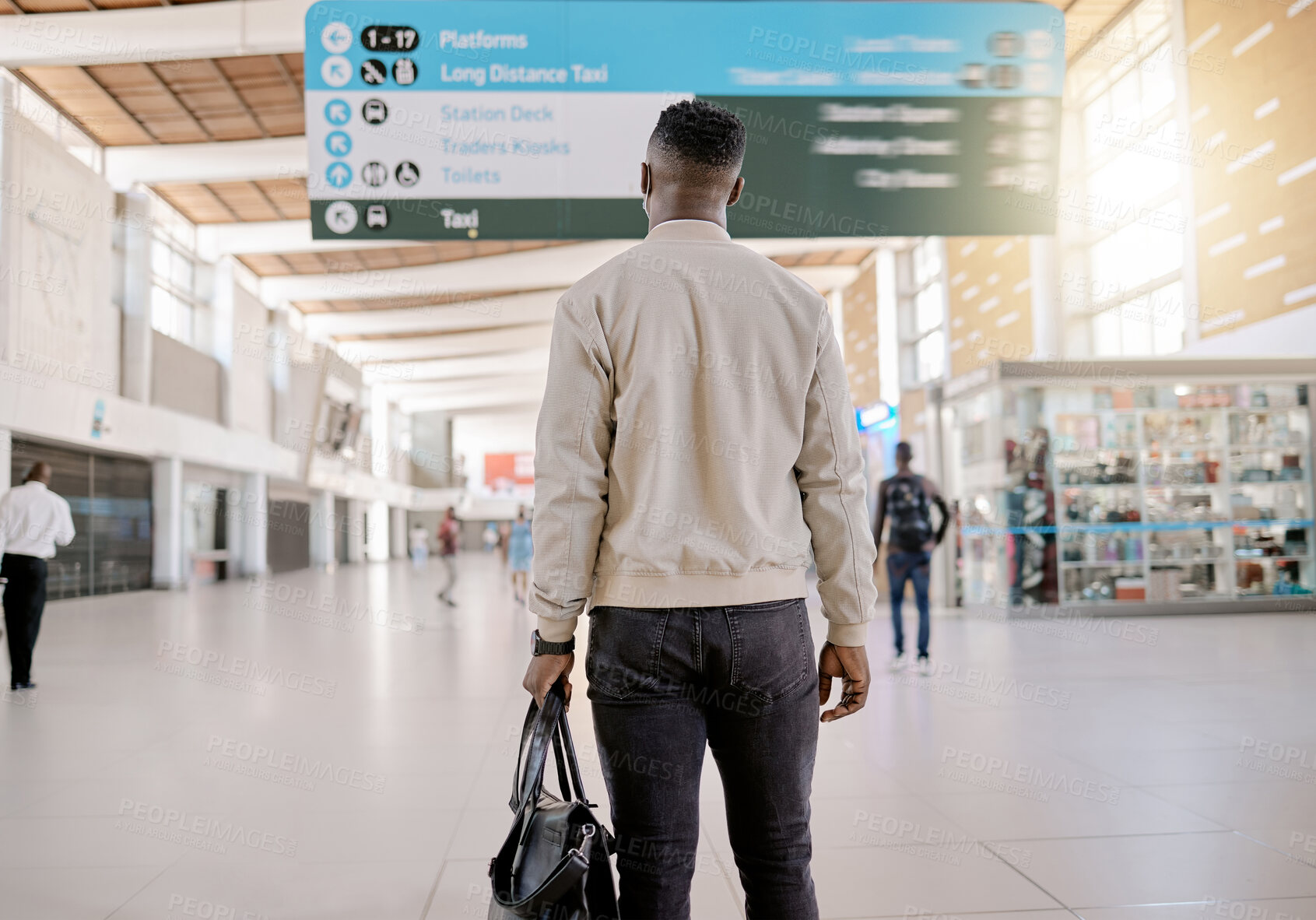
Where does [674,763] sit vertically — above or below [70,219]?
below

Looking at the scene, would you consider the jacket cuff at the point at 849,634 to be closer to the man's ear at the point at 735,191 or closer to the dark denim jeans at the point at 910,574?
the man's ear at the point at 735,191

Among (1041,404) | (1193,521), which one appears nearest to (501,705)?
(1041,404)

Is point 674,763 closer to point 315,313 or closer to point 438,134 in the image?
point 438,134

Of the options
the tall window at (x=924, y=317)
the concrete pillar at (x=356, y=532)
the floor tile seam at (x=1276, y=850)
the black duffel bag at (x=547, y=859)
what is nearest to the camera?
the black duffel bag at (x=547, y=859)

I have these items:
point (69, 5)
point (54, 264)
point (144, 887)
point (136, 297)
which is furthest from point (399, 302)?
point (144, 887)

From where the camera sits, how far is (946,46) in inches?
230

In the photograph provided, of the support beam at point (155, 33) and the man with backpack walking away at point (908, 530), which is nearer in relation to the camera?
the man with backpack walking away at point (908, 530)

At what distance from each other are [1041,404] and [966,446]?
4.08ft

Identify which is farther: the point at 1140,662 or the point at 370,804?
the point at 1140,662

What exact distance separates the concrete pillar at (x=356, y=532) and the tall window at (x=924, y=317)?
23.6 m

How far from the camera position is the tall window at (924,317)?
21.2 metres

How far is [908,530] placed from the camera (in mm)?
7379

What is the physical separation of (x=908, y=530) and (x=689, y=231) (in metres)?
6.15

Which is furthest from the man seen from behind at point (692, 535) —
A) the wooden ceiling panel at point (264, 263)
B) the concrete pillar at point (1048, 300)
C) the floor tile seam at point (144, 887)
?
the wooden ceiling panel at point (264, 263)
